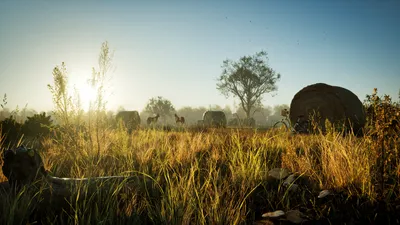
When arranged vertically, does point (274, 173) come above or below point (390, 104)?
below

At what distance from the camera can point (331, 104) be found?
9977 mm

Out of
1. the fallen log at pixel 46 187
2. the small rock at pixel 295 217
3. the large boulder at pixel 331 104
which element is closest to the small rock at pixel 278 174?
the small rock at pixel 295 217

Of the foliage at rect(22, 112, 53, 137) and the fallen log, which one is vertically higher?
the foliage at rect(22, 112, 53, 137)

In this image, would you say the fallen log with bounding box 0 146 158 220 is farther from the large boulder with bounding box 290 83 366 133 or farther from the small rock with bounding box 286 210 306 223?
the large boulder with bounding box 290 83 366 133

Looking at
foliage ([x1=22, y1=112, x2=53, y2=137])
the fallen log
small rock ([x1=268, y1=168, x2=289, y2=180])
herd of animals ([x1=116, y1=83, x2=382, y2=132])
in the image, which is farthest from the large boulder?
foliage ([x1=22, y1=112, x2=53, y2=137])

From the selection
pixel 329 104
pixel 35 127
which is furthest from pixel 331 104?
pixel 35 127

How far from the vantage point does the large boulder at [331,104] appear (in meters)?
9.51

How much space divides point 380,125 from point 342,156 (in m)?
0.70

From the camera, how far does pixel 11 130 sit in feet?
26.9

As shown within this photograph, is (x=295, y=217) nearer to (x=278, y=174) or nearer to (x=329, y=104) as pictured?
(x=278, y=174)

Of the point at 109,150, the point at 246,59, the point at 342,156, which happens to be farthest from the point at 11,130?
the point at 246,59

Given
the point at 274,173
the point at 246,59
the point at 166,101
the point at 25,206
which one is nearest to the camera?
the point at 25,206

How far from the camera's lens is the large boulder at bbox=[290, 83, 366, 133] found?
951 centimetres

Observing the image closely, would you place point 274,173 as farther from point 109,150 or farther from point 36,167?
point 109,150
